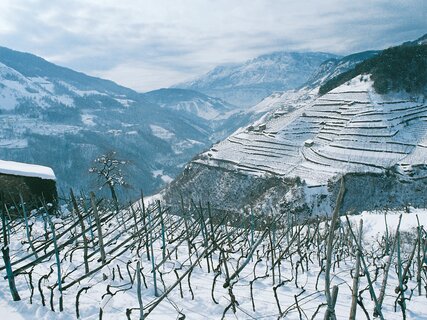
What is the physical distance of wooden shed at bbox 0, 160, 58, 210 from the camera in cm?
1891

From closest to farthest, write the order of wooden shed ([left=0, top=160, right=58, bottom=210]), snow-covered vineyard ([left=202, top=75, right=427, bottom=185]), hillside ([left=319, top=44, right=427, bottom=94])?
wooden shed ([left=0, top=160, right=58, bottom=210]) < snow-covered vineyard ([left=202, top=75, right=427, bottom=185]) < hillside ([left=319, top=44, right=427, bottom=94])

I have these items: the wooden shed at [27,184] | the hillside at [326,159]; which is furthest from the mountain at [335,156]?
the wooden shed at [27,184]

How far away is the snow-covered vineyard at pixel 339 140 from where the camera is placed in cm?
7019

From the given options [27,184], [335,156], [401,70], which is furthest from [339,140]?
[27,184]

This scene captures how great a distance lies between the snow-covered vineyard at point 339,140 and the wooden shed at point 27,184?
171 feet

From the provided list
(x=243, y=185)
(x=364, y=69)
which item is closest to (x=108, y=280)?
(x=243, y=185)

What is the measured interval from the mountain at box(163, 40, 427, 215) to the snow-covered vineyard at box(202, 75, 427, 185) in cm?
20

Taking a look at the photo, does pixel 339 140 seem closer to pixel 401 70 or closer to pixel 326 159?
pixel 326 159

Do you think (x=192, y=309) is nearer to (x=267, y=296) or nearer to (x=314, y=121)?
(x=267, y=296)

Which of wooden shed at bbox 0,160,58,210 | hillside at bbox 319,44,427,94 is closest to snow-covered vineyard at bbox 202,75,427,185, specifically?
hillside at bbox 319,44,427,94

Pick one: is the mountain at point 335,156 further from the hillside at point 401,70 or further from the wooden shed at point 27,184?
the wooden shed at point 27,184

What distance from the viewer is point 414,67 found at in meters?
94.9

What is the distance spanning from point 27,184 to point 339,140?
73.8 metres

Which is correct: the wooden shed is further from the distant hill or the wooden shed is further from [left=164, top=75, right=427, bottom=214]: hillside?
the distant hill
